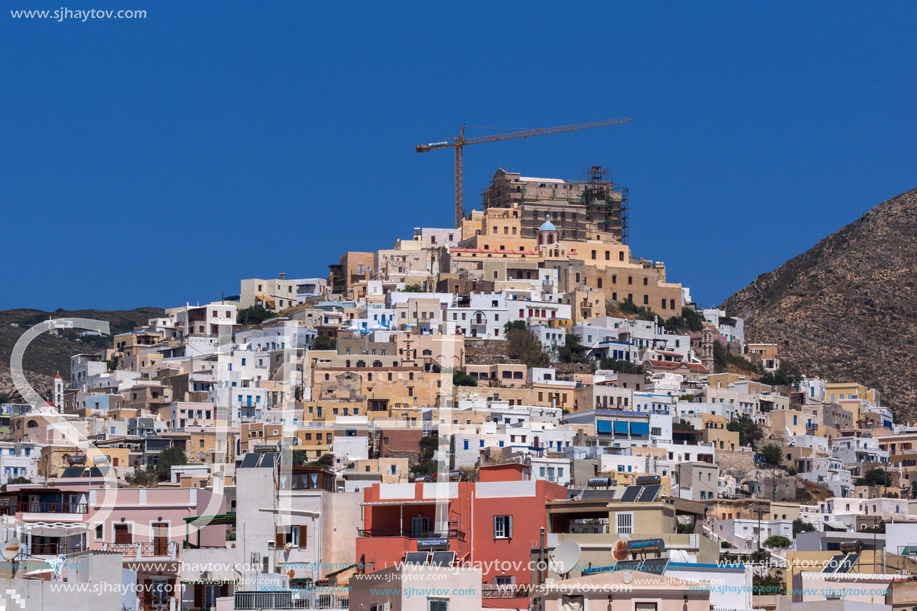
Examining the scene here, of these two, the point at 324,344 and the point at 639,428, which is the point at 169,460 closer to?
the point at 324,344

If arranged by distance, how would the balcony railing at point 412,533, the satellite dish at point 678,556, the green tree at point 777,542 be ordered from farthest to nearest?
the green tree at point 777,542, the balcony railing at point 412,533, the satellite dish at point 678,556

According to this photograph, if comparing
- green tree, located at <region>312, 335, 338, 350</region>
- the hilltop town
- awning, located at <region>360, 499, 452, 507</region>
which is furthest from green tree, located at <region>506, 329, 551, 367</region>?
awning, located at <region>360, 499, 452, 507</region>

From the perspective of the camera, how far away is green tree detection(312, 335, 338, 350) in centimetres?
9000

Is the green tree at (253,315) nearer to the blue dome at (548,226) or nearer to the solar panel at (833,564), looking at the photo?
the blue dome at (548,226)

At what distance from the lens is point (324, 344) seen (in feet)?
295

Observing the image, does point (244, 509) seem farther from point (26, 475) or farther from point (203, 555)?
point (26, 475)

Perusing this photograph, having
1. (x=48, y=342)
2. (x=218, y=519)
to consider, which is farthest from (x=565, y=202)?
(x=218, y=519)

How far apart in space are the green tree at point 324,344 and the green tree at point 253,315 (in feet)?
26.4

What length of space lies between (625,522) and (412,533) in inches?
160

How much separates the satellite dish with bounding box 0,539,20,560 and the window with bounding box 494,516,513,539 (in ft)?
26.3

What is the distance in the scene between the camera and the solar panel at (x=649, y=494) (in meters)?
31.8

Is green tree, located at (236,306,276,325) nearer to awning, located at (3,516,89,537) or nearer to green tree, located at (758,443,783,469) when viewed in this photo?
green tree, located at (758,443,783,469)

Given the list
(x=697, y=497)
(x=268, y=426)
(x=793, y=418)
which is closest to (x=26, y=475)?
(x=268, y=426)

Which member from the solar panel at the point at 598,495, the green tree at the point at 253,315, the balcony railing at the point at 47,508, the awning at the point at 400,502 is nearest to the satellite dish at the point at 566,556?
the solar panel at the point at 598,495
